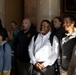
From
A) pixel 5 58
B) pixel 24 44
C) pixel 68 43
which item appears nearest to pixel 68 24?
pixel 68 43

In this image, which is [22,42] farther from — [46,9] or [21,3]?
[21,3]

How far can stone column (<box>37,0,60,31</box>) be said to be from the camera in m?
6.59

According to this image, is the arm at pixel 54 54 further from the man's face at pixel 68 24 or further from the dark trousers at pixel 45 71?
the man's face at pixel 68 24

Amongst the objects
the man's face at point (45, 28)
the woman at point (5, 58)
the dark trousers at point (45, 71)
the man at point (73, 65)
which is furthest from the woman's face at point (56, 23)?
the man at point (73, 65)

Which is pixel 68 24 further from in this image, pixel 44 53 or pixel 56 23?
pixel 56 23

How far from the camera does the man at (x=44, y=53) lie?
16.7 feet

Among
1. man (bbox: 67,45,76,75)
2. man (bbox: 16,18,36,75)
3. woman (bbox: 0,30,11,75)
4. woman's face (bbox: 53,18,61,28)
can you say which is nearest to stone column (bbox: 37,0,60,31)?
woman's face (bbox: 53,18,61,28)

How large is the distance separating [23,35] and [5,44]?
0.69 metres

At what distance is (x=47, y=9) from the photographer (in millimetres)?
6602

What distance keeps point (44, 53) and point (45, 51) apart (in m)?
0.04

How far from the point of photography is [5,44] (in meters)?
5.22

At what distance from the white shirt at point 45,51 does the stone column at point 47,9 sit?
1441 mm

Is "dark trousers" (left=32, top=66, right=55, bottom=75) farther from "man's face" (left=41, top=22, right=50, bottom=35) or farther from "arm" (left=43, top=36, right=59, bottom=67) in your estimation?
"man's face" (left=41, top=22, right=50, bottom=35)

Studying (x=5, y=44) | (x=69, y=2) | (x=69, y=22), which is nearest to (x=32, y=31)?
(x=5, y=44)
